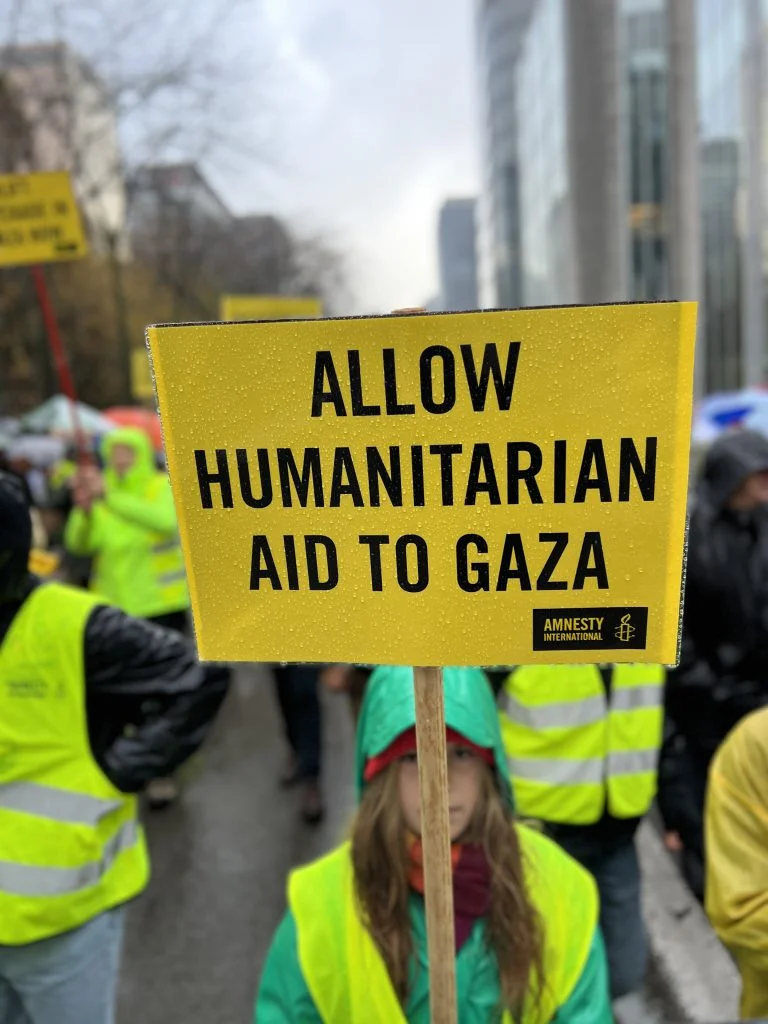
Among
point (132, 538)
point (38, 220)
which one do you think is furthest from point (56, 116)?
point (132, 538)

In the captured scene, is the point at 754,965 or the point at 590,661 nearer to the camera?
the point at 590,661

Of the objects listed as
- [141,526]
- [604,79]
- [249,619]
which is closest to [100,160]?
[604,79]

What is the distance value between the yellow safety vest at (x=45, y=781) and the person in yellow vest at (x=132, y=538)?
2553 millimetres

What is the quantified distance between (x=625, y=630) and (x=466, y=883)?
27.8 inches

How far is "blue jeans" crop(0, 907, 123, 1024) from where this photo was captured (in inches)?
73.3

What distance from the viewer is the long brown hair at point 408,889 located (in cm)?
147

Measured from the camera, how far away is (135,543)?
4.45 meters

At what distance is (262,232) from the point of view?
29156 millimetres

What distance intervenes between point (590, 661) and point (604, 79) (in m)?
16.9

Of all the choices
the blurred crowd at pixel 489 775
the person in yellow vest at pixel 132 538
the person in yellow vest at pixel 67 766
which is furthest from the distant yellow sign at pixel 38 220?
the person in yellow vest at pixel 67 766

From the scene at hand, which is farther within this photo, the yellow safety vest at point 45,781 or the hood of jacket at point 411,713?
the yellow safety vest at point 45,781

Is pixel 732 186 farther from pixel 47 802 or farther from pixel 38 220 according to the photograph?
pixel 47 802

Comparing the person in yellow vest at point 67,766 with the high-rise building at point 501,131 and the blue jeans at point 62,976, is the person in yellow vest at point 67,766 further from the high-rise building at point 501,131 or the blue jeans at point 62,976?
the high-rise building at point 501,131

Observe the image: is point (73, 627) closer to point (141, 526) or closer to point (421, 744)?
point (421, 744)
